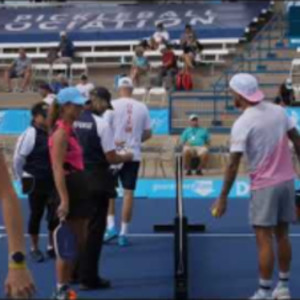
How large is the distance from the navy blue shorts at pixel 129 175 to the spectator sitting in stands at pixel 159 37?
1223 cm

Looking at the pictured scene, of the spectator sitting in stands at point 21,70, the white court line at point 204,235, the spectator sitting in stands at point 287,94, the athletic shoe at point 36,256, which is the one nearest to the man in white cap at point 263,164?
the athletic shoe at point 36,256

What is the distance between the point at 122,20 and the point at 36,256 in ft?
43.4

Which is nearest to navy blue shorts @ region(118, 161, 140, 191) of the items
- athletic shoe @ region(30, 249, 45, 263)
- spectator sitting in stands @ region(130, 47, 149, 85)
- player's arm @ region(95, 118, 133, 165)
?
athletic shoe @ region(30, 249, 45, 263)

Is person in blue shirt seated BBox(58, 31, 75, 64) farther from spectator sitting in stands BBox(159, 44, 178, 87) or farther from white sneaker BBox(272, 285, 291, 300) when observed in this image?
white sneaker BBox(272, 285, 291, 300)

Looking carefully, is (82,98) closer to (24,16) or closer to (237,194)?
(237,194)

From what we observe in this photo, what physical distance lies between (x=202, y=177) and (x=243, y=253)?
244 inches

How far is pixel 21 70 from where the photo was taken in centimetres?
1545

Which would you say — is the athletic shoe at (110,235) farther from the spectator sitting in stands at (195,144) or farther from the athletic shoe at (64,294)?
the spectator sitting in stands at (195,144)

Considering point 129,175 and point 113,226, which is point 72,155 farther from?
point 113,226

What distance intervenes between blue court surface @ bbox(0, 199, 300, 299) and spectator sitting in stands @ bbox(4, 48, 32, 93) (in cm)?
275

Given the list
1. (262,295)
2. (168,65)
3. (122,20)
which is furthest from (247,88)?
(122,20)

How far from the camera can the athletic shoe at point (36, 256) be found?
9.68 metres

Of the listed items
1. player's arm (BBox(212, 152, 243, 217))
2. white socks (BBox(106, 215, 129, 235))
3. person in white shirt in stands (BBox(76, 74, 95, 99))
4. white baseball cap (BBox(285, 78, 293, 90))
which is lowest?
white socks (BBox(106, 215, 129, 235))

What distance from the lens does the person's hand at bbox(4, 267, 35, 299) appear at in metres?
4.19
